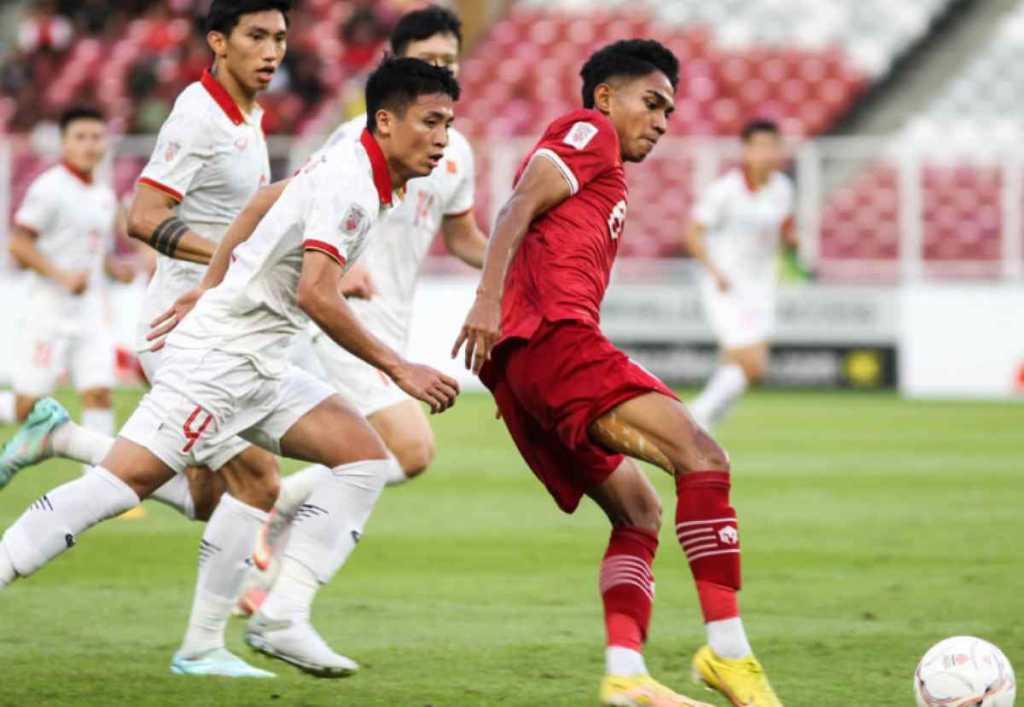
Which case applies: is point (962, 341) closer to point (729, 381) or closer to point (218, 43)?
point (729, 381)

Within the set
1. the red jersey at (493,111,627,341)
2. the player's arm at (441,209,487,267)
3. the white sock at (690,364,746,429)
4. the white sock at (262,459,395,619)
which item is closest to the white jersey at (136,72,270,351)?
the white sock at (262,459,395,619)

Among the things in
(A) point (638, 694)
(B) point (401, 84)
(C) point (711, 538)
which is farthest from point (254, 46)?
(A) point (638, 694)

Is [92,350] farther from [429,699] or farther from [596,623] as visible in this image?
[429,699]

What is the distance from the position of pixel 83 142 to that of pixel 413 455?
4857mm

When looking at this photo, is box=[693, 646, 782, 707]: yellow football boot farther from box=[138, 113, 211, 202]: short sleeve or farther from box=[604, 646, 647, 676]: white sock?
box=[138, 113, 211, 202]: short sleeve

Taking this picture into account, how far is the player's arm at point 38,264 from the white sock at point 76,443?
4.02m

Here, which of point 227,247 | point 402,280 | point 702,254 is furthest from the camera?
point 702,254

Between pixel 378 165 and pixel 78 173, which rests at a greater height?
pixel 78 173

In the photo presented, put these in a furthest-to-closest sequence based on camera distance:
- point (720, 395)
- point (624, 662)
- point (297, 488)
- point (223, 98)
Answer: point (720, 395)
point (297, 488)
point (223, 98)
point (624, 662)

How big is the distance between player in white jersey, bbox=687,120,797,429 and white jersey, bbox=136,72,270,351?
8.00m

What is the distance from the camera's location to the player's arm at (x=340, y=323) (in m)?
5.17

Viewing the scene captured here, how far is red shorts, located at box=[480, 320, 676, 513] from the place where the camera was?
5184 millimetres

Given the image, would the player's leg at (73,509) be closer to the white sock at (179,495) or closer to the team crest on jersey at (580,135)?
the white sock at (179,495)

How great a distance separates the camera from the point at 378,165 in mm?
5359
